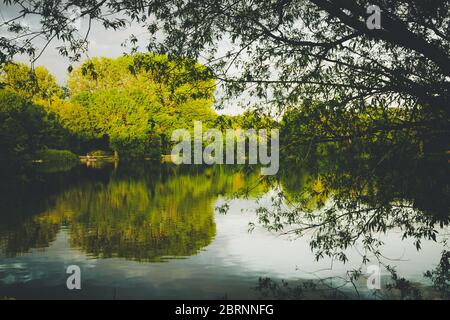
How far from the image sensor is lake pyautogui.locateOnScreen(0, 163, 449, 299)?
11.3 m

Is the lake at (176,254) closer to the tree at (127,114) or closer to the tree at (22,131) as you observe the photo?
the tree at (22,131)

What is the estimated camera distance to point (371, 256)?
14.5 metres

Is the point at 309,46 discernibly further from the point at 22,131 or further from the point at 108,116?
the point at 108,116

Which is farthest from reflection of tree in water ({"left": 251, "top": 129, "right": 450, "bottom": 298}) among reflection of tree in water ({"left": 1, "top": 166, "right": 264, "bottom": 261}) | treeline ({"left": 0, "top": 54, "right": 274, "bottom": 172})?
treeline ({"left": 0, "top": 54, "right": 274, "bottom": 172})

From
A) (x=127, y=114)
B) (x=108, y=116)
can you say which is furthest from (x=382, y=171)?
(x=108, y=116)

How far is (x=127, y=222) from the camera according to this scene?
67.4ft

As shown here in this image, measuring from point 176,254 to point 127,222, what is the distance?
6226 millimetres

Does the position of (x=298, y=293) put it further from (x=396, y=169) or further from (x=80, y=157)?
(x=80, y=157)

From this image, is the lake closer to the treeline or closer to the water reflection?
the water reflection

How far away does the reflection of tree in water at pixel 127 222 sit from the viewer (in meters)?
15.9

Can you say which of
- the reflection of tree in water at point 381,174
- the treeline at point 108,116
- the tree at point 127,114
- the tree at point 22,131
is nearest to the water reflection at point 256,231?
the reflection of tree in water at point 381,174

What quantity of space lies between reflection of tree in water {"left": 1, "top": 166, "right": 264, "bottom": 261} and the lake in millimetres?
39
